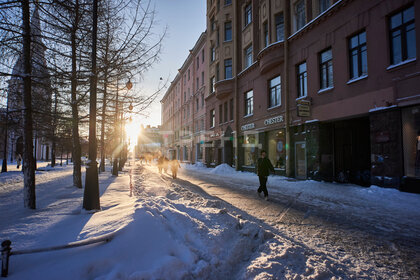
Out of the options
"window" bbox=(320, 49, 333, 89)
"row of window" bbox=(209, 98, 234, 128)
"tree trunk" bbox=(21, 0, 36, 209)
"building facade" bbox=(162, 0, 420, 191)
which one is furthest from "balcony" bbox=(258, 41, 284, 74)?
"tree trunk" bbox=(21, 0, 36, 209)

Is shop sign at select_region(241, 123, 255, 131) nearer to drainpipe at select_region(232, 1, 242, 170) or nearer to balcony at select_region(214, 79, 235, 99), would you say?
drainpipe at select_region(232, 1, 242, 170)

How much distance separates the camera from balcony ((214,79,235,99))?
22297mm

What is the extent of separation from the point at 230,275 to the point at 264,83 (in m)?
16.4

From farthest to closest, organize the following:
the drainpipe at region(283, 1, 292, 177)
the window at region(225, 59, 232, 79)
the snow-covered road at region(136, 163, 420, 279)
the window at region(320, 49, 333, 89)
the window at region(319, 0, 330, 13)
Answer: the window at region(225, 59, 232, 79), the drainpipe at region(283, 1, 292, 177), the window at region(319, 0, 330, 13), the window at region(320, 49, 333, 89), the snow-covered road at region(136, 163, 420, 279)

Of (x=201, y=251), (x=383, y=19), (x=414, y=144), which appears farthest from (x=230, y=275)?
(x=383, y=19)

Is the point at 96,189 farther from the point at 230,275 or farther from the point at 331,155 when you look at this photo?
the point at 331,155

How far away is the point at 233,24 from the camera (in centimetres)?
2247

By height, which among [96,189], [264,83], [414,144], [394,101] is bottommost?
[96,189]

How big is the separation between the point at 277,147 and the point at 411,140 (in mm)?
8288

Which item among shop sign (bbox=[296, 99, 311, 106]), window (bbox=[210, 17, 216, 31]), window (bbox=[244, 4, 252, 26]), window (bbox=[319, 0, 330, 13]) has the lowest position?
shop sign (bbox=[296, 99, 311, 106])

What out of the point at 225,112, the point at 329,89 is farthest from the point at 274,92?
the point at 225,112

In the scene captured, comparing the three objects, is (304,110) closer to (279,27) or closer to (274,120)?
(274,120)

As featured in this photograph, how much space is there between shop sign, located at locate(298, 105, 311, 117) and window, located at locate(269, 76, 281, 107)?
126 inches

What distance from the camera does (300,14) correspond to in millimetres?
14891
